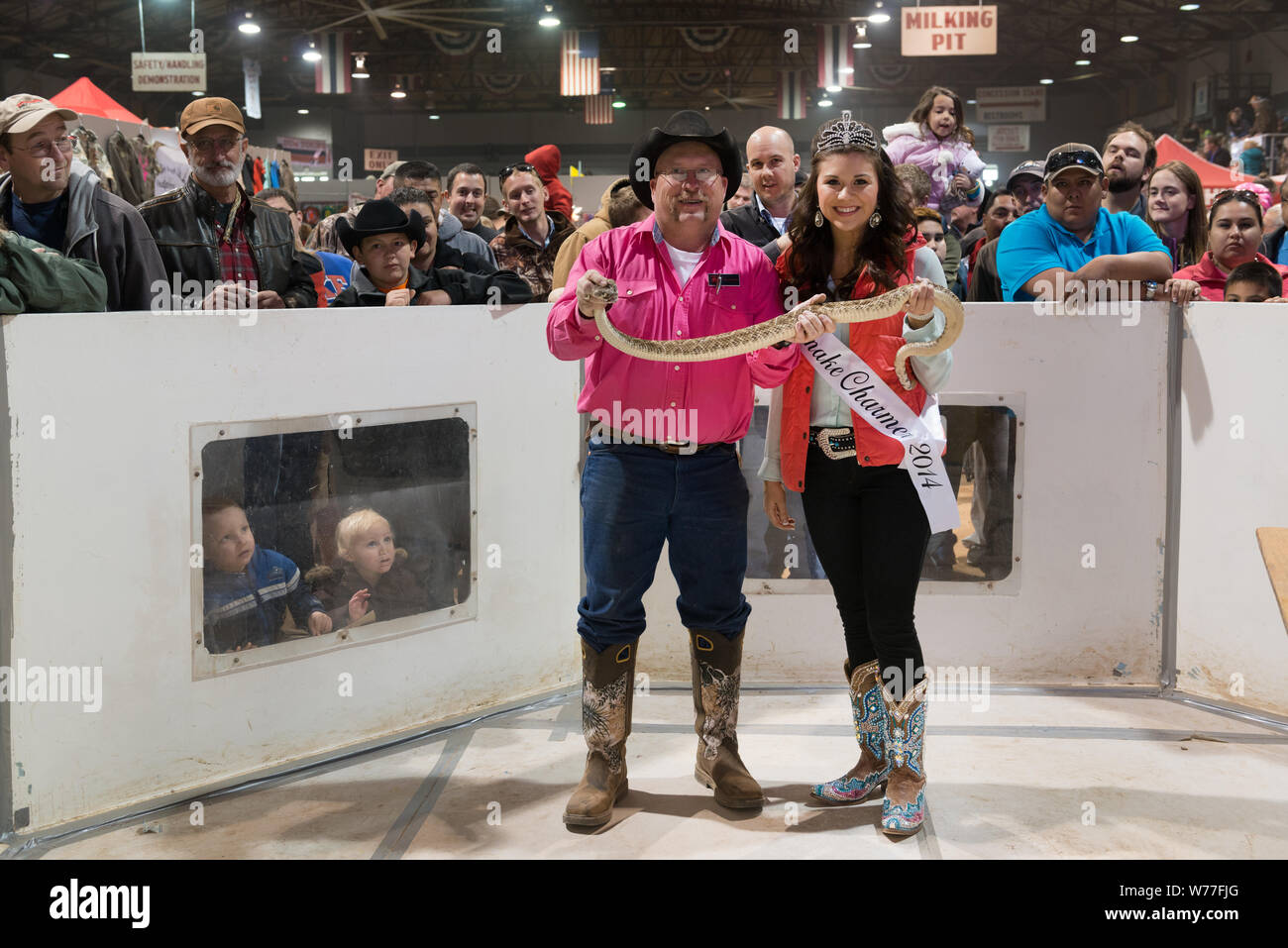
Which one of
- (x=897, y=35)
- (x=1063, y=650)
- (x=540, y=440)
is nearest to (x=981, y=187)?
(x=1063, y=650)

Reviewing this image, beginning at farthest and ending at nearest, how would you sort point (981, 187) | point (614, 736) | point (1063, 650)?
point (981, 187) < point (1063, 650) < point (614, 736)

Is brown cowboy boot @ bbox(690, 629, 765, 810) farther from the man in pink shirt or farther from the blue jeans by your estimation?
the blue jeans

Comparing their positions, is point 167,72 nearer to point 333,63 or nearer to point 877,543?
point 333,63

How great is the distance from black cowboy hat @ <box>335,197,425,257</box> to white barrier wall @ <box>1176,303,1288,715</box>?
2.76 meters

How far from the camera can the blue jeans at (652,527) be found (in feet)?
9.44

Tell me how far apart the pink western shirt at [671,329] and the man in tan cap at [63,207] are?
147 centimetres

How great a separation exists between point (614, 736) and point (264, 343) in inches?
58.9

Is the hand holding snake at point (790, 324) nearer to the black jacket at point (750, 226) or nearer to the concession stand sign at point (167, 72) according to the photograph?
the black jacket at point (750, 226)

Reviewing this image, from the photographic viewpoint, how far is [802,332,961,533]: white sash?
2717 millimetres

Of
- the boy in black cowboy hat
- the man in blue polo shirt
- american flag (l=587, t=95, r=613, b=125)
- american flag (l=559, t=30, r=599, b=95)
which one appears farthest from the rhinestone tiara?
american flag (l=587, t=95, r=613, b=125)

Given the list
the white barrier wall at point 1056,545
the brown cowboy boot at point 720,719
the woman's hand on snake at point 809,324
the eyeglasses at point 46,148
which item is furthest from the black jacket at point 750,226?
the eyeglasses at point 46,148

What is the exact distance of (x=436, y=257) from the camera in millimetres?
4242

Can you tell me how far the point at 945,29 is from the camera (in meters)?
15.1
